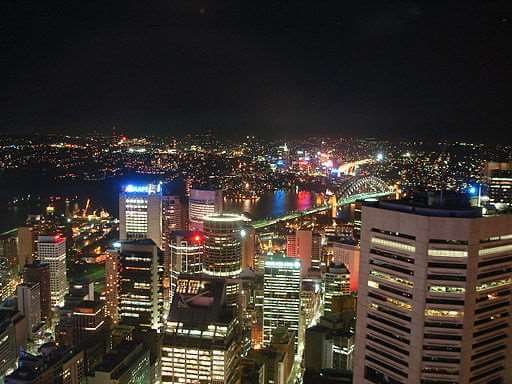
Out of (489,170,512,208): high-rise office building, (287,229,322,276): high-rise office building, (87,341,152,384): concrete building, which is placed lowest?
(87,341,152,384): concrete building

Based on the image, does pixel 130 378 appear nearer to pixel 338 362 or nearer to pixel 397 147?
pixel 338 362

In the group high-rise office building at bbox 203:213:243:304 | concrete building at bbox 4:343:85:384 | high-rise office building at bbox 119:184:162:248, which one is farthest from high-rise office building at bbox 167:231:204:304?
concrete building at bbox 4:343:85:384

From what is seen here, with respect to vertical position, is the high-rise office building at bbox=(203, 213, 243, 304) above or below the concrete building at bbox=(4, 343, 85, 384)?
above

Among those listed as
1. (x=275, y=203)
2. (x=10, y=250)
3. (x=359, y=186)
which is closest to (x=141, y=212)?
(x=10, y=250)

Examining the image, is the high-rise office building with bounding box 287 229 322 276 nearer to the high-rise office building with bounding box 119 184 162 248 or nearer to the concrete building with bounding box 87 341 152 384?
the high-rise office building with bounding box 119 184 162 248

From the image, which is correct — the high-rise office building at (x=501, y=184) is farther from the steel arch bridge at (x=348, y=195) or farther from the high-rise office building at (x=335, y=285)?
the steel arch bridge at (x=348, y=195)

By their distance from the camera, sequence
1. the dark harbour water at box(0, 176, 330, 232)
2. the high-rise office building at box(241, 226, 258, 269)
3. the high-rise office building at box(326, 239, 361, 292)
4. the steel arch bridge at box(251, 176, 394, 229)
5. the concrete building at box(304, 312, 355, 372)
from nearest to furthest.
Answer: the concrete building at box(304, 312, 355, 372), the high-rise office building at box(326, 239, 361, 292), the dark harbour water at box(0, 176, 330, 232), the high-rise office building at box(241, 226, 258, 269), the steel arch bridge at box(251, 176, 394, 229)

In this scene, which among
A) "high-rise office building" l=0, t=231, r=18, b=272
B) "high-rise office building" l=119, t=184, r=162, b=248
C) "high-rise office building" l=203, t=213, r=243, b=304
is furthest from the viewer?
"high-rise office building" l=119, t=184, r=162, b=248

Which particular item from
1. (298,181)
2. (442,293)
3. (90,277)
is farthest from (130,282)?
(298,181)
